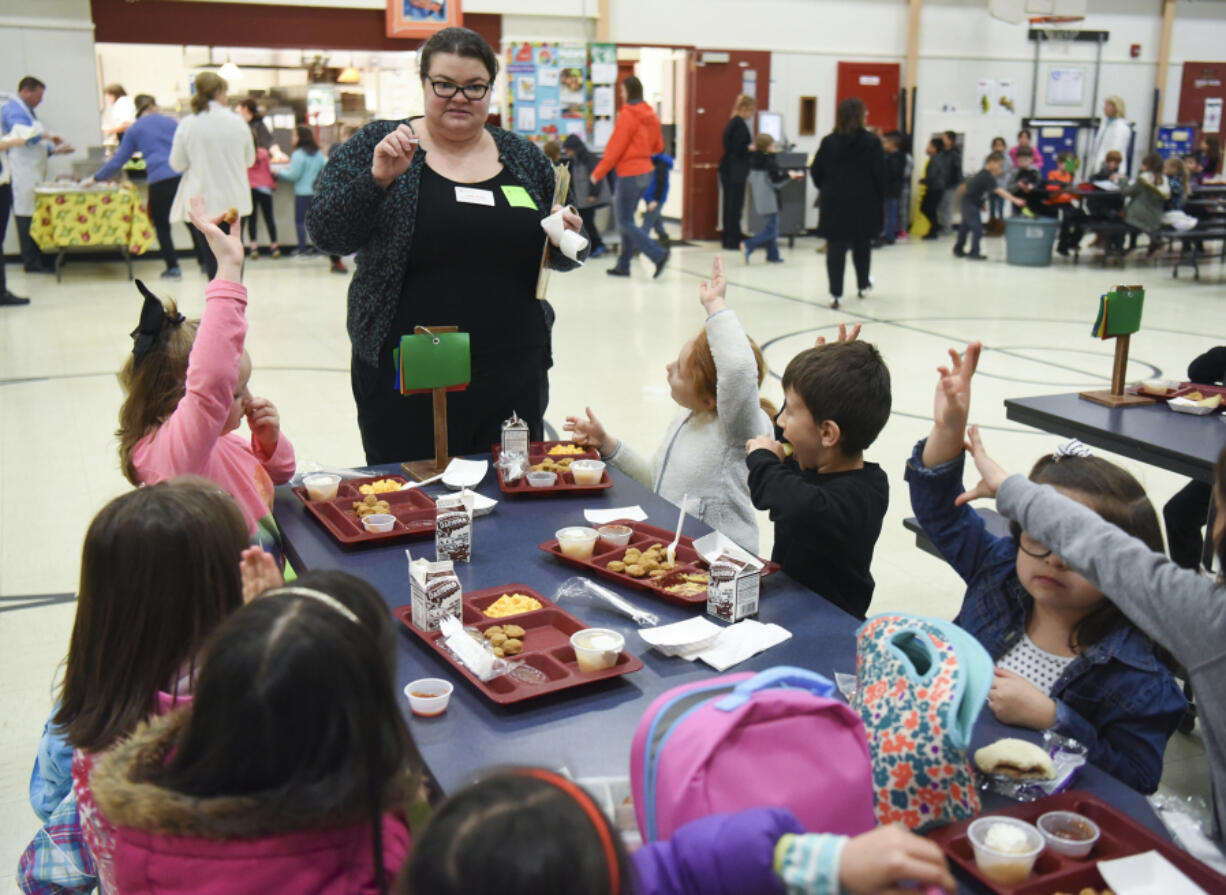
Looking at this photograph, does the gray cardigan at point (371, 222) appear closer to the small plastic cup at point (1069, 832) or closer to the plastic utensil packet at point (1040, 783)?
the plastic utensil packet at point (1040, 783)

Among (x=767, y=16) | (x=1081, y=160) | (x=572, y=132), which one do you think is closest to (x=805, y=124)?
(x=767, y=16)

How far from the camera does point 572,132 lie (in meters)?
12.7

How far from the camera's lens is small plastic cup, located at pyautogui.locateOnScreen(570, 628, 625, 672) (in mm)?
1688

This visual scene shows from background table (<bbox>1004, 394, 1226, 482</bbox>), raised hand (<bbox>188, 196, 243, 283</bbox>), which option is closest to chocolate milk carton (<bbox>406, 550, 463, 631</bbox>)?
raised hand (<bbox>188, 196, 243, 283</bbox>)

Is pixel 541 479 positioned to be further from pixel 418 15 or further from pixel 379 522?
pixel 418 15

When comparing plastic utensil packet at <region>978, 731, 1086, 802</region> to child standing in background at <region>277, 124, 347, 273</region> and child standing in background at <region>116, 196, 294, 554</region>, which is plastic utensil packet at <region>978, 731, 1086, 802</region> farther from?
child standing in background at <region>277, 124, 347, 273</region>

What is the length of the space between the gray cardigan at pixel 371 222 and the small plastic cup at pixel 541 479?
1.99ft

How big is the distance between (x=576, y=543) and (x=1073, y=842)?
1.11 metres

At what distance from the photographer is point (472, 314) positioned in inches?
115

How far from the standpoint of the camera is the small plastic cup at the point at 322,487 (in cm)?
253

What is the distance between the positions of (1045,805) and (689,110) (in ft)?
42.8

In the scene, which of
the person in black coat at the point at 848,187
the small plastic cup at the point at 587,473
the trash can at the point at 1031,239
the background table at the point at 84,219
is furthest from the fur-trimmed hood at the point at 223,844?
the trash can at the point at 1031,239

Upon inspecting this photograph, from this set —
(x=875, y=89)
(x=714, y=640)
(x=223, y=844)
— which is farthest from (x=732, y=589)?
(x=875, y=89)

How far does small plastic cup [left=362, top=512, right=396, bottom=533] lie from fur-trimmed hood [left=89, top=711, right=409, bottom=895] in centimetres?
115
